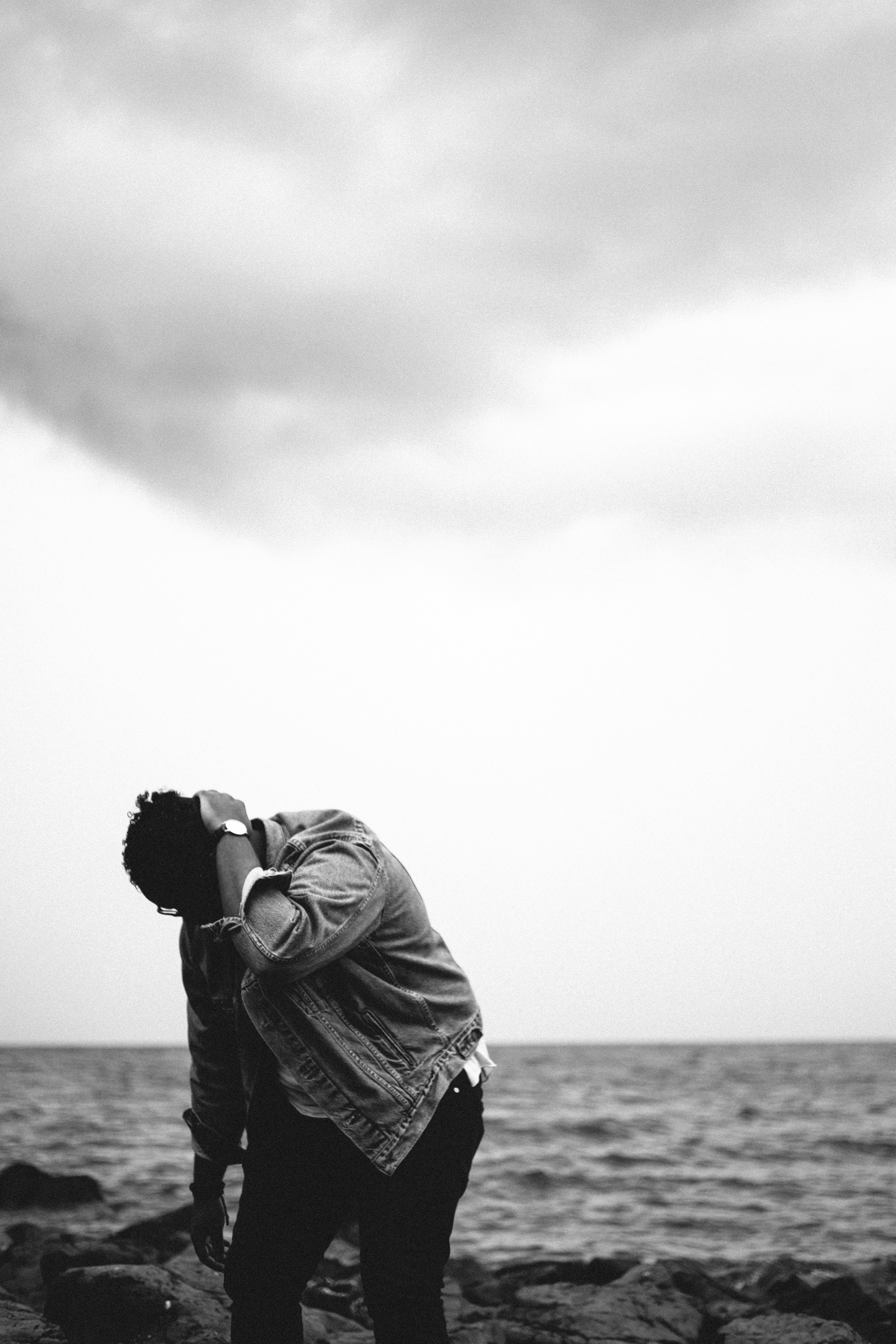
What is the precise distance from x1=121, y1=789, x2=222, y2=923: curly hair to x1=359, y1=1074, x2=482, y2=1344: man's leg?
76 cm

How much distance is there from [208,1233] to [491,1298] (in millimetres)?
4608

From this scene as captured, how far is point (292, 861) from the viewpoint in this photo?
10.3ft

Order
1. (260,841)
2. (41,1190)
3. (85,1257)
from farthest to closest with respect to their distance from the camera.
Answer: (41,1190) < (85,1257) < (260,841)

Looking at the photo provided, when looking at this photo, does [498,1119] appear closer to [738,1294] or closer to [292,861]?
[738,1294]

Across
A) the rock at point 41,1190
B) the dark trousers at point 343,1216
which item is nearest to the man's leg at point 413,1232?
the dark trousers at point 343,1216

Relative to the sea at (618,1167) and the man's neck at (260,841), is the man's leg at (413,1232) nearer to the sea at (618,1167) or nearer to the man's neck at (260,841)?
the man's neck at (260,841)

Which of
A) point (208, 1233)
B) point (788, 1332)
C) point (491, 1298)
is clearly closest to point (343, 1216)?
point (208, 1233)

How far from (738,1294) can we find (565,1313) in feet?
5.61

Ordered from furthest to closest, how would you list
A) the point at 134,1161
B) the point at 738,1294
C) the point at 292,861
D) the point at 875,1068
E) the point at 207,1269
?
1. the point at 875,1068
2. the point at 134,1161
3. the point at 738,1294
4. the point at 207,1269
5. the point at 292,861

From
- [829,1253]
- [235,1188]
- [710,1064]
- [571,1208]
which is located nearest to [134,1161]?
[235,1188]

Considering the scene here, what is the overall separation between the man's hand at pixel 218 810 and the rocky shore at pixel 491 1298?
310 centimetres

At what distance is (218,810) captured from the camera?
3107 millimetres

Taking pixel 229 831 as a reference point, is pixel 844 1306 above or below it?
below

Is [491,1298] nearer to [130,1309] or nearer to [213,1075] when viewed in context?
[130,1309]
